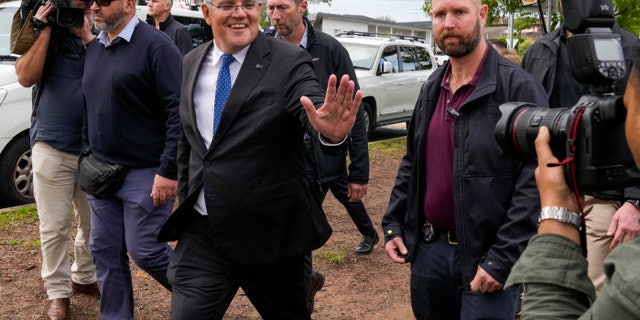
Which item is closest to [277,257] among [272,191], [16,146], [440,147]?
[272,191]

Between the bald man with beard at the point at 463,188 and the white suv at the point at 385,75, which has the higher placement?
the bald man with beard at the point at 463,188

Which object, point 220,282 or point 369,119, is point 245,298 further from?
point 369,119

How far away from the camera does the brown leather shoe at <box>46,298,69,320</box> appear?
4.98 m

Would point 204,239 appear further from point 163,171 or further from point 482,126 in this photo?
point 482,126

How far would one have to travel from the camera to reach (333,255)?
6496 mm

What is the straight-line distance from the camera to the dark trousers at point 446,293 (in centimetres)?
322

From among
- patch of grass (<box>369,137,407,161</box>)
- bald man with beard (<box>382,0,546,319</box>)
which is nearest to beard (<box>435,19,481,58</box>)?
bald man with beard (<box>382,0,546,319</box>)

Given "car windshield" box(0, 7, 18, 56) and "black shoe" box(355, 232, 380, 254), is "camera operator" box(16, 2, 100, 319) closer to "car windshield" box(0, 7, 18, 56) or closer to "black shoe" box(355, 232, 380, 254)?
"black shoe" box(355, 232, 380, 254)

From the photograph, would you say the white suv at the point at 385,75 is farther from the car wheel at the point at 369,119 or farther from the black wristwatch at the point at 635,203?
the black wristwatch at the point at 635,203

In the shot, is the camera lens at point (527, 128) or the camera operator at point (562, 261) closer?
the camera operator at point (562, 261)

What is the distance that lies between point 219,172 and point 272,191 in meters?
0.24

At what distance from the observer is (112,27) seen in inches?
174

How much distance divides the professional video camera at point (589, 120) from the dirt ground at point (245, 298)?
318 centimetres

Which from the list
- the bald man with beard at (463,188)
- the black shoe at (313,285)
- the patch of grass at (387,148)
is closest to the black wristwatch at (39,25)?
the black shoe at (313,285)
